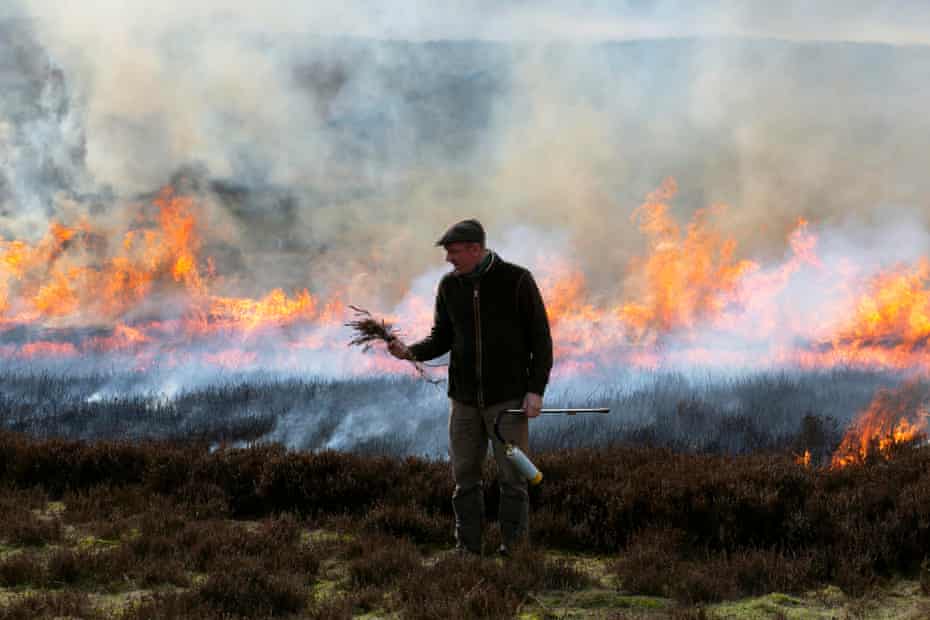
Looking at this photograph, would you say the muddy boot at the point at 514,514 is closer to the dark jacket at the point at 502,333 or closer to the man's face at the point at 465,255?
the dark jacket at the point at 502,333

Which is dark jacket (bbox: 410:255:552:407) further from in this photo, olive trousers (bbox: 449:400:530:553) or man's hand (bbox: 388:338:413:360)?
man's hand (bbox: 388:338:413:360)

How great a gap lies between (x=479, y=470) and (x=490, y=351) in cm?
80

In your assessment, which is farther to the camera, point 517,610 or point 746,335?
point 746,335

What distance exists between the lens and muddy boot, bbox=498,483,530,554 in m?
5.63

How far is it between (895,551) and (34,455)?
7326mm

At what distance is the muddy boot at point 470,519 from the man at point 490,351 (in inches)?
5.8

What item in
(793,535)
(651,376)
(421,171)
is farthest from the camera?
(421,171)

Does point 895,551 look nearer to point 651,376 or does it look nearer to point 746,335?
point 651,376

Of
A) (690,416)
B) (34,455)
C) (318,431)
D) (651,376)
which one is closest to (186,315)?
(318,431)

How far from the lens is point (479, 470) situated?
5691 mm

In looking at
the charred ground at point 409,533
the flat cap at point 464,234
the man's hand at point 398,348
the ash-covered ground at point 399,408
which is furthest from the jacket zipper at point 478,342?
the ash-covered ground at point 399,408

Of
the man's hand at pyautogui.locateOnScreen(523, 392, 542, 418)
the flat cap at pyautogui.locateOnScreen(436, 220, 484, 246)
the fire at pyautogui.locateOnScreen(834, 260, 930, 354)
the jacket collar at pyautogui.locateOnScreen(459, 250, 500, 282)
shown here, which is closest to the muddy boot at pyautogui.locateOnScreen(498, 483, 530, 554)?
the man's hand at pyautogui.locateOnScreen(523, 392, 542, 418)

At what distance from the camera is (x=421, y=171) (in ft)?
129

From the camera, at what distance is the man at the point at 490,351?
541 cm
